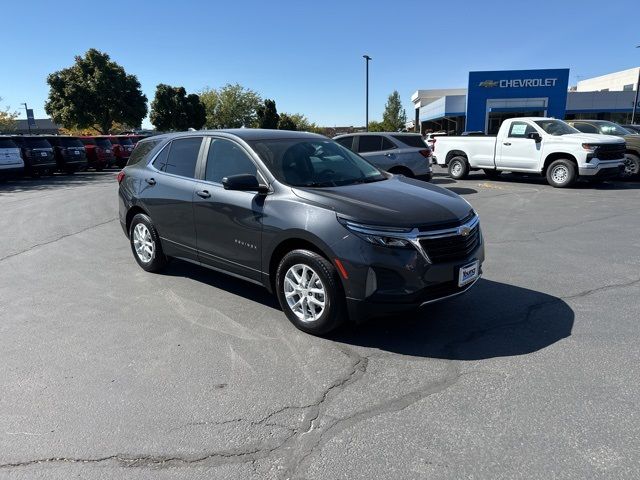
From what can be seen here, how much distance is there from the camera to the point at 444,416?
9.87ft

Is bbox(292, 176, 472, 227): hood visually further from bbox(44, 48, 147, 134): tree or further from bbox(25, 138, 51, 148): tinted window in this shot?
bbox(44, 48, 147, 134): tree

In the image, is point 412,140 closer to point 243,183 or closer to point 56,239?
point 56,239

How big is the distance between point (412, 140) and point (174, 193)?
27.5ft

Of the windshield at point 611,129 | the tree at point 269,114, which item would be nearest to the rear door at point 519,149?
the windshield at point 611,129

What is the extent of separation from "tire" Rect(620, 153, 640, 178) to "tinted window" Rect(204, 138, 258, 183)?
14318mm

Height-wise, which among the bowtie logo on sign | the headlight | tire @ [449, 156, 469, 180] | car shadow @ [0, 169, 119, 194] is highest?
the bowtie logo on sign

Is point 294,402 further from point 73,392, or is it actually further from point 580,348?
point 580,348

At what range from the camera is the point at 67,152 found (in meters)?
21.7

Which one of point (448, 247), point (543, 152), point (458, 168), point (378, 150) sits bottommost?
point (458, 168)

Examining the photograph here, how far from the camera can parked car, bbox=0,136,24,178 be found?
57.6 ft

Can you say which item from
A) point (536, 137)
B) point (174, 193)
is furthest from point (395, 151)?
point (174, 193)

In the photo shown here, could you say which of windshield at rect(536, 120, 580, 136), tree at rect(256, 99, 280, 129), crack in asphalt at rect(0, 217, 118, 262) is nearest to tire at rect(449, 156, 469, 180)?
windshield at rect(536, 120, 580, 136)

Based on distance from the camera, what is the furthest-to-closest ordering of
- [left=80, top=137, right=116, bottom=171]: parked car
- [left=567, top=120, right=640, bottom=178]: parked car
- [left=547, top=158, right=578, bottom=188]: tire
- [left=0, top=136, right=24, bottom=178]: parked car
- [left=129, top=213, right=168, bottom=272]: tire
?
[left=80, top=137, right=116, bottom=171]: parked car < [left=0, top=136, right=24, bottom=178]: parked car < [left=567, top=120, right=640, bottom=178]: parked car < [left=547, top=158, right=578, bottom=188]: tire < [left=129, top=213, right=168, bottom=272]: tire

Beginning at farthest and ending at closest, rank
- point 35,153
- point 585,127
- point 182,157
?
point 35,153 → point 585,127 → point 182,157
